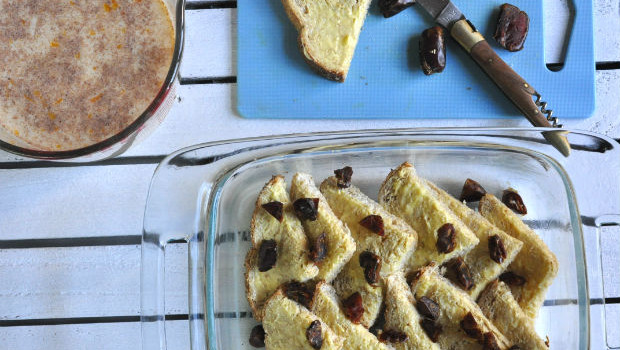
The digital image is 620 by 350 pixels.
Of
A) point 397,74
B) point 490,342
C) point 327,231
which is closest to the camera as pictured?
point 490,342

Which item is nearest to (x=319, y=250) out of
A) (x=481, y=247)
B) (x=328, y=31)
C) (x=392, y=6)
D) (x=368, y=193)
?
(x=368, y=193)

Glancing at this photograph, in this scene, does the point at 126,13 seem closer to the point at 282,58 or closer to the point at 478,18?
the point at 282,58

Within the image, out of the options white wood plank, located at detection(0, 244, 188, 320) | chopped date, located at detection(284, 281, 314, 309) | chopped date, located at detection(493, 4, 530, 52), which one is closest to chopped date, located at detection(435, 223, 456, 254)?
chopped date, located at detection(284, 281, 314, 309)

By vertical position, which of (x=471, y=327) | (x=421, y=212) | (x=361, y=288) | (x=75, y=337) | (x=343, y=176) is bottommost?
(x=75, y=337)

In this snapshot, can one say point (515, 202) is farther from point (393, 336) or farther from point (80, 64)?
point (80, 64)

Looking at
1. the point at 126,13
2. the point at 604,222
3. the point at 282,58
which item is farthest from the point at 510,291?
the point at 126,13

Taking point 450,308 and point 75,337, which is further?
point 75,337
